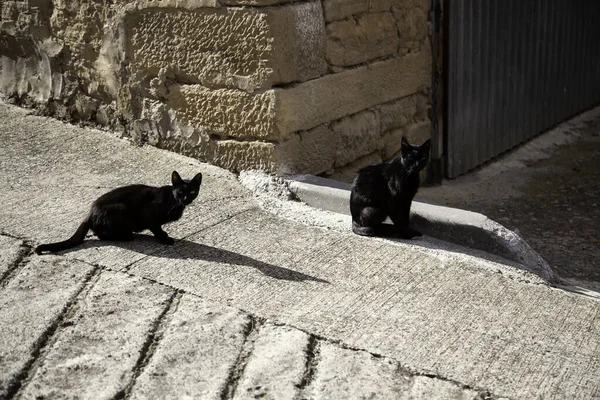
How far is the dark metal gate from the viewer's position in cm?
609

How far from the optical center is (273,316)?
3.26m

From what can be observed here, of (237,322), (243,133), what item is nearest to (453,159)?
(243,133)

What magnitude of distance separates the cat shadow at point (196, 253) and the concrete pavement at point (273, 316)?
0.01 metres

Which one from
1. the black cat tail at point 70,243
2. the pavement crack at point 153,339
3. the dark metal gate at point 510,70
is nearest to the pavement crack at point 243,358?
the pavement crack at point 153,339

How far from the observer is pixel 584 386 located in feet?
9.42

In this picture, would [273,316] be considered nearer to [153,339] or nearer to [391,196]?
[153,339]

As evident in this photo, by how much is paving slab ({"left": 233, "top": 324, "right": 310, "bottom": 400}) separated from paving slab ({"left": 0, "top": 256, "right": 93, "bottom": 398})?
797 millimetres

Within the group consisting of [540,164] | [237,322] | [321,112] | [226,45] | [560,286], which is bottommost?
[540,164]

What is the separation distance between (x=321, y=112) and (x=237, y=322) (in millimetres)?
2065

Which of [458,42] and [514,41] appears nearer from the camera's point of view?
[458,42]

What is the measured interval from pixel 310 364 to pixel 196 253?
107 cm

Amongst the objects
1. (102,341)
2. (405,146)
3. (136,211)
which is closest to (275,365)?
(102,341)

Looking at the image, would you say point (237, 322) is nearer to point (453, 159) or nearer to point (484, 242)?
point (484, 242)

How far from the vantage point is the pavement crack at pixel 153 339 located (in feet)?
9.25
